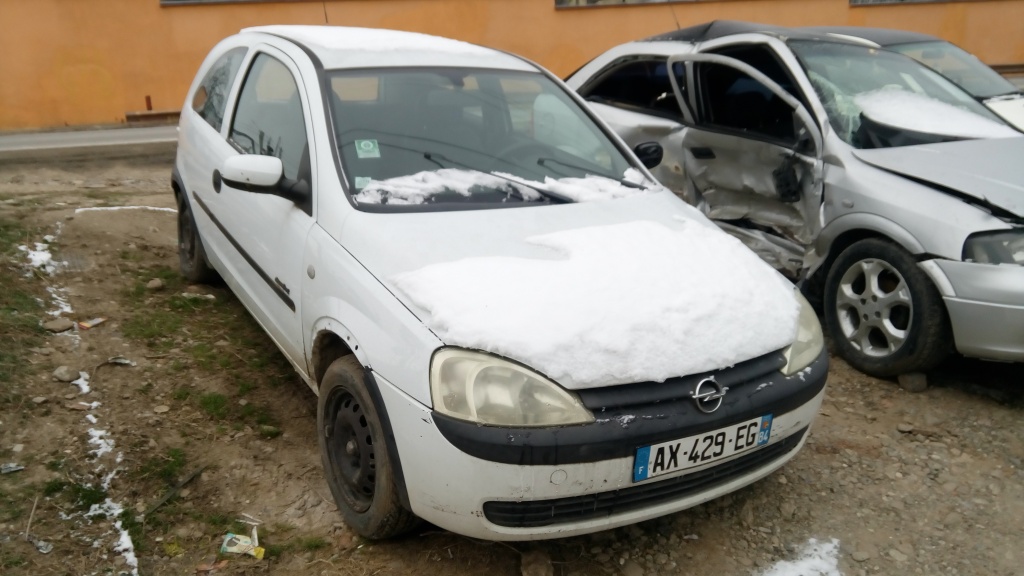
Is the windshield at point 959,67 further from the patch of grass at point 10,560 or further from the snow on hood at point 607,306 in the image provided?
the patch of grass at point 10,560

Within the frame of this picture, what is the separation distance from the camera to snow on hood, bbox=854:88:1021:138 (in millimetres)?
4418

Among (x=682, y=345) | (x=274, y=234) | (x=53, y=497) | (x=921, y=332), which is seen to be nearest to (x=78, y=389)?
(x=53, y=497)

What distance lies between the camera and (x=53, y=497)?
2.95 meters

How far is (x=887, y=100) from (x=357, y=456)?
3534 millimetres

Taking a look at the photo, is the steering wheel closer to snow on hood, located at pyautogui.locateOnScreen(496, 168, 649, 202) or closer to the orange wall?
snow on hood, located at pyautogui.locateOnScreen(496, 168, 649, 202)

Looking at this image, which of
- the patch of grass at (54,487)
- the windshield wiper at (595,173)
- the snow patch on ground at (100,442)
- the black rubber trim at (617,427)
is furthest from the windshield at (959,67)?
the patch of grass at (54,487)

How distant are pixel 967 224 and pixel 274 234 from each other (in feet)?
9.80

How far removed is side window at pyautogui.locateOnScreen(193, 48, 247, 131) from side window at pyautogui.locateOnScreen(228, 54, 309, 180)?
0.26 meters

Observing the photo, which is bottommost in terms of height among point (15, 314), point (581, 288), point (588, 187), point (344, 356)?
point (15, 314)

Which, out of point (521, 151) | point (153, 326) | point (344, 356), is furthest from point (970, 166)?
point (153, 326)

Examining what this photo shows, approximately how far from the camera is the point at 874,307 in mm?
4062

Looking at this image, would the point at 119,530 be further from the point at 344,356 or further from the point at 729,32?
the point at 729,32

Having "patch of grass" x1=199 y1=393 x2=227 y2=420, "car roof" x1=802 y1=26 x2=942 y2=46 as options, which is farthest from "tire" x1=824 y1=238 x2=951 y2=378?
"patch of grass" x1=199 y1=393 x2=227 y2=420

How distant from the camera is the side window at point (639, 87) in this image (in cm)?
557
